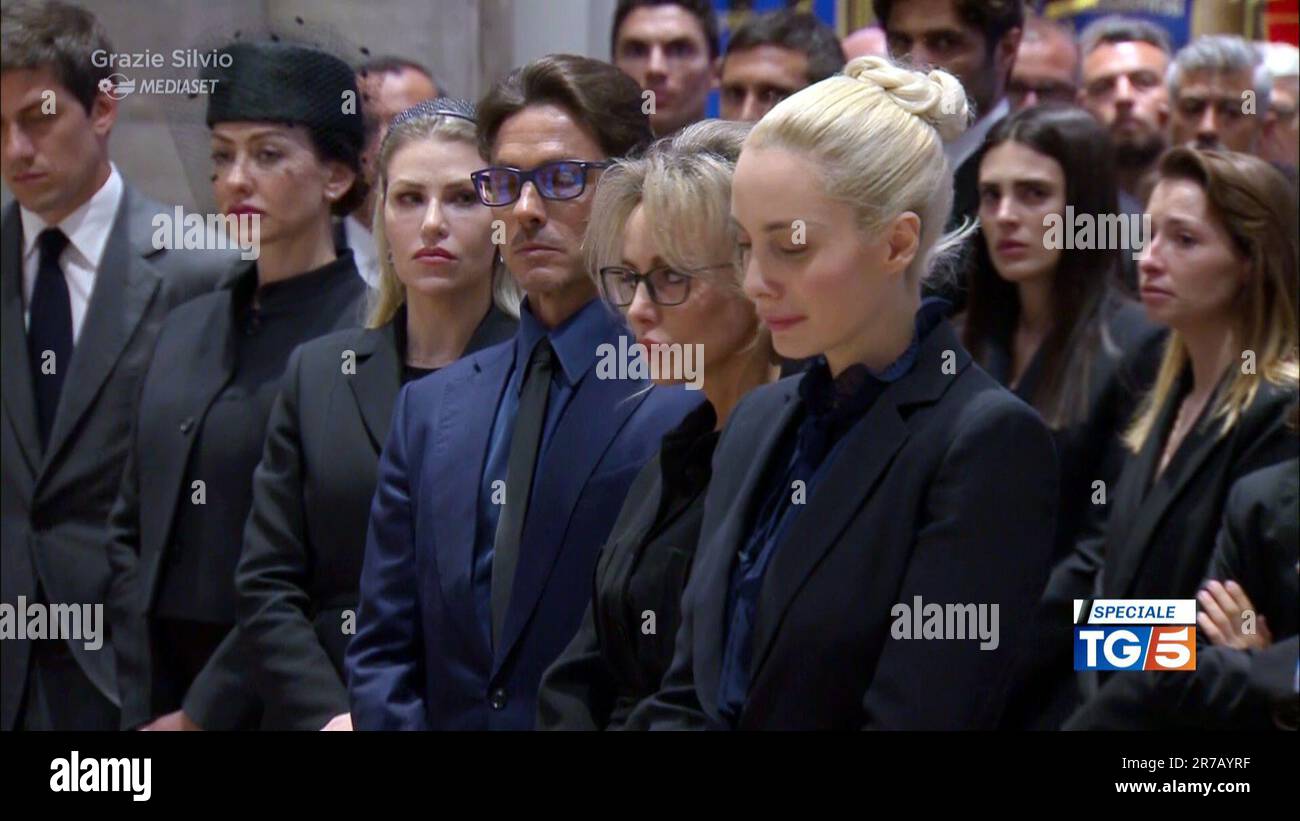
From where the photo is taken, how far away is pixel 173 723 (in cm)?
325

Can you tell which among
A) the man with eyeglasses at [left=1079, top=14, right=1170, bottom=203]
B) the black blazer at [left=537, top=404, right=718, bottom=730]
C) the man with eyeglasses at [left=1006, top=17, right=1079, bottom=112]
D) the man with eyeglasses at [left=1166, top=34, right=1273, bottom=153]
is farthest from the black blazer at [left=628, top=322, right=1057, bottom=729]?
the man with eyeglasses at [left=1079, top=14, right=1170, bottom=203]

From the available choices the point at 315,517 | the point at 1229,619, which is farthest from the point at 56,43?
the point at 1229,619

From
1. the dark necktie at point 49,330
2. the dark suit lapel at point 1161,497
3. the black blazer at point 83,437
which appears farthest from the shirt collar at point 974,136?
the dark necktie at point 49,330

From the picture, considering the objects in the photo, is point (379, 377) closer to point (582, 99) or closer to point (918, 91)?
point (582, 99)

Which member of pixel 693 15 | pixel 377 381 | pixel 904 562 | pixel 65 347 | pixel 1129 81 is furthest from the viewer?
pixel 1129 81

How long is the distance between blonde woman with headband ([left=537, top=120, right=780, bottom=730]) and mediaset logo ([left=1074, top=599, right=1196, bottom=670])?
2.47ft

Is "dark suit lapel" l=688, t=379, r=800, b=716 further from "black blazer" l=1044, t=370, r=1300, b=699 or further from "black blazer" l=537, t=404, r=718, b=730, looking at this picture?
"black blazer" l=1044, t=370, r=1300, b=699

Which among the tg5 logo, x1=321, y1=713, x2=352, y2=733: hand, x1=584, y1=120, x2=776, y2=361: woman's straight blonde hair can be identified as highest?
x1=584, y1=120, x2=776, y2=361: woman's straight blonde hair

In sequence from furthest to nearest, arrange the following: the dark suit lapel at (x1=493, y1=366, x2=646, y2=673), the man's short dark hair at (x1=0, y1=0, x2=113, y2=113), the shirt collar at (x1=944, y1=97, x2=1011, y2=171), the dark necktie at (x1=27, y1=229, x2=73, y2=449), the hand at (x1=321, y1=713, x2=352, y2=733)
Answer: the dark necktie at (x1=27, y1=229, x2=73, y2=449)
the man's short dark hair at (x1=0, y1=0, x2=113, y2=113)
the shirt collar at (x1=944, y1=97, x2=1011, y2=171)
the hand at (x1=321, y1=713, x2=352, y2=733)
the dark suit lapel at (x1=493, y1=366, x2=646, y2=673)

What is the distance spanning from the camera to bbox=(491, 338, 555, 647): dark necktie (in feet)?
8.92

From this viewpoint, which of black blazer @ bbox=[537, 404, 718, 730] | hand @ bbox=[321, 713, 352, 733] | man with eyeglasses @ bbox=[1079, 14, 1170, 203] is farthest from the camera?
man with eyeglasses @ bbox=[1079, 14, 1170, 203]

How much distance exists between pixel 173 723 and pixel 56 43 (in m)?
1.17

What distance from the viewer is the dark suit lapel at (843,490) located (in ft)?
7.36

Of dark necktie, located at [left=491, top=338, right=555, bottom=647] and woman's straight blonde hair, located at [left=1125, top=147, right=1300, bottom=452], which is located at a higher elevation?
woman's straight blonde hair, located at [left=1125, top=147, right=1300, bottom=452]
